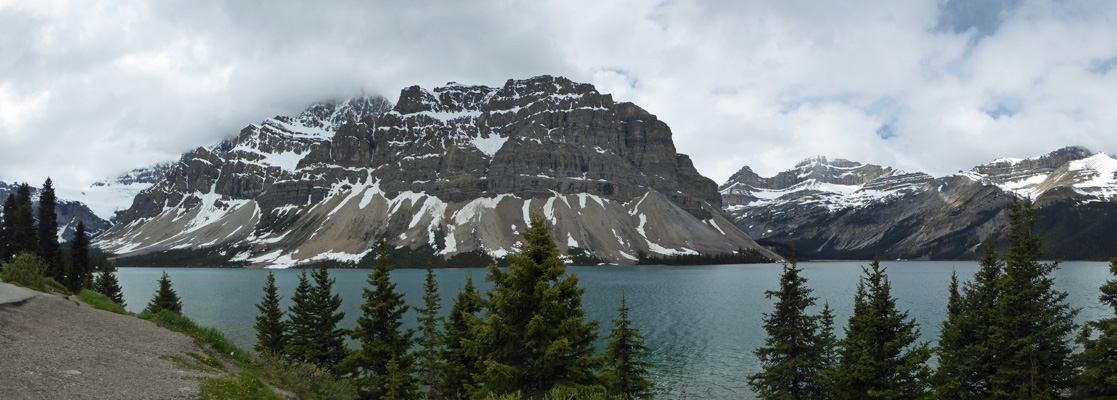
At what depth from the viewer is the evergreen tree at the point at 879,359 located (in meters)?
22.4

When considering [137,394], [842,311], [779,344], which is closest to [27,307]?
[137,394]

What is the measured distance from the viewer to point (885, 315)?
23.8 meters

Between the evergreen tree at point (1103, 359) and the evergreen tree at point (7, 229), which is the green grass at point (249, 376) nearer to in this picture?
the evergreen tree at point (1103, 359)

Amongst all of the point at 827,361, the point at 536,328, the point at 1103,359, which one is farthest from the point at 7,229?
the point at 1103,359

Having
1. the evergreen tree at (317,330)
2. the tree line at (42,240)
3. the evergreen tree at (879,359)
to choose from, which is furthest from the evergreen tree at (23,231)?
the evergreen tree at (879,359)

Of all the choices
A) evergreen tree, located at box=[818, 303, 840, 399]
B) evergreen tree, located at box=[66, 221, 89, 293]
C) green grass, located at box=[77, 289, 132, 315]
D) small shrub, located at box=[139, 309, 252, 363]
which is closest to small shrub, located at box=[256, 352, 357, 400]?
small shrub, located at box=[139, 309, 252, 363]

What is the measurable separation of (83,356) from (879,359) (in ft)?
95.2

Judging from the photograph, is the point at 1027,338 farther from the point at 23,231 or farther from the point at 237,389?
the point at 23,231

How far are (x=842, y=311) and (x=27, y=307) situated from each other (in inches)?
3403

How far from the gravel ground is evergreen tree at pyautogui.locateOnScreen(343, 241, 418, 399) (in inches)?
338

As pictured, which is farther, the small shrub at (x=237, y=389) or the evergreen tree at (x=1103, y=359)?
the evergreen tree at (x=1103, y=359)

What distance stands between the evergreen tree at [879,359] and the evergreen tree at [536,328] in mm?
11864

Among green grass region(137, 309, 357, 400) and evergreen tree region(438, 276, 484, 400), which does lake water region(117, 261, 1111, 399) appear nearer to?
evergreen tree region(438, 276, 484, 400)

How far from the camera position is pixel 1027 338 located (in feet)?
71.6
